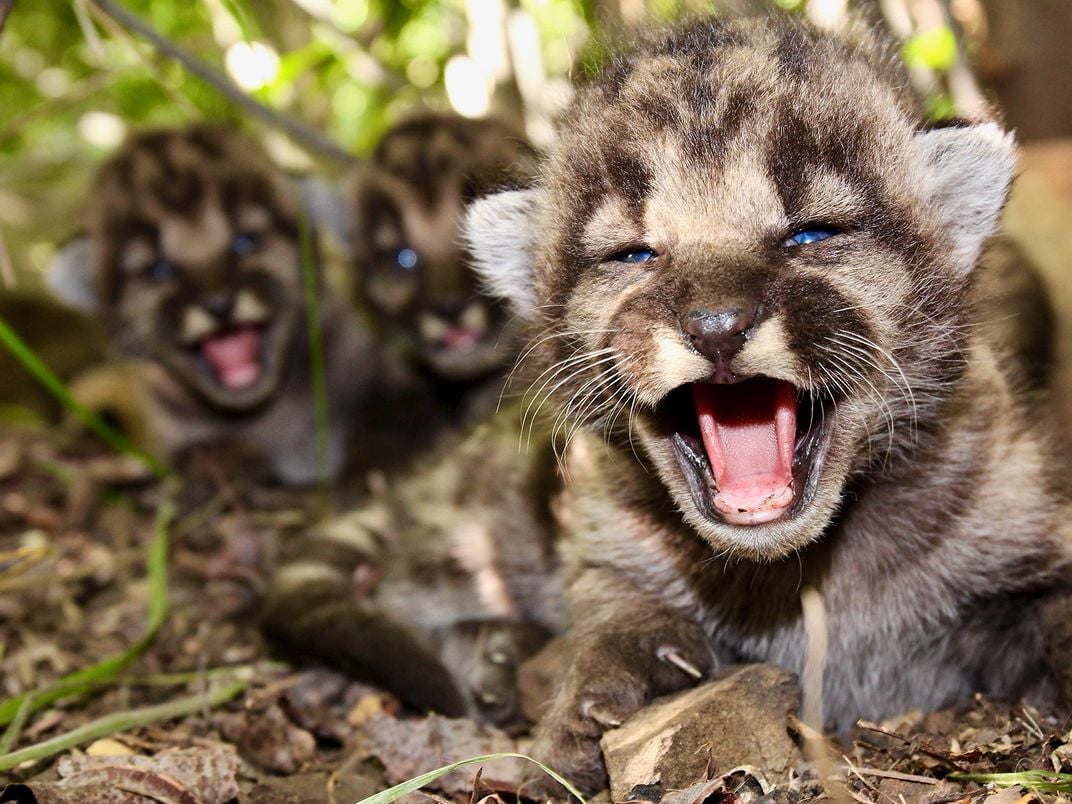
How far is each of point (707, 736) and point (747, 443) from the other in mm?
669

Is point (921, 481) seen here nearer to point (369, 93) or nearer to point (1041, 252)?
point (1041, 252)

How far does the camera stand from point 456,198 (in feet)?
17.6

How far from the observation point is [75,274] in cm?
583

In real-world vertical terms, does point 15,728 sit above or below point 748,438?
below

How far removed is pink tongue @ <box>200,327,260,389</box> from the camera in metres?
5.71

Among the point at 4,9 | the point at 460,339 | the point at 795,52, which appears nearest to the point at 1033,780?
the point at 795,52

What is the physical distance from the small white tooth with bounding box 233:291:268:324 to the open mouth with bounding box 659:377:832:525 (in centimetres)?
310

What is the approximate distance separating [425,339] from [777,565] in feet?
8.80

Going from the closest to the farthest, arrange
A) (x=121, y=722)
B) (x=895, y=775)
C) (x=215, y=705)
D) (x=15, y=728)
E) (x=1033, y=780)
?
(x=1033, y=780) < (x=895, y=775) < (x=15, y=728) < (x=121, y=722) < (x=215, y=705)

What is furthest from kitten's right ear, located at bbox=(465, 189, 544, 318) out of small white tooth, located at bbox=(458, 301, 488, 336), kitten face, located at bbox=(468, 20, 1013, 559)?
small white tooth, located at bbox=(458, 301, 488, 336)

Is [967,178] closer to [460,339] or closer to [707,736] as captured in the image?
[707,736]

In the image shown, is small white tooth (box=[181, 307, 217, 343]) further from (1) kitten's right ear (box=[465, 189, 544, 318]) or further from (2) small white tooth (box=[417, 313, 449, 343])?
(1) kitten's right ear (box=[465, 189, 544, 318])

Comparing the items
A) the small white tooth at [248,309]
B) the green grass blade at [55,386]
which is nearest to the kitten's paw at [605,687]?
the green grass blade at [55,386]

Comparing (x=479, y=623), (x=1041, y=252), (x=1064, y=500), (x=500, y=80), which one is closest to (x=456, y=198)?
(x=500, y=80)
